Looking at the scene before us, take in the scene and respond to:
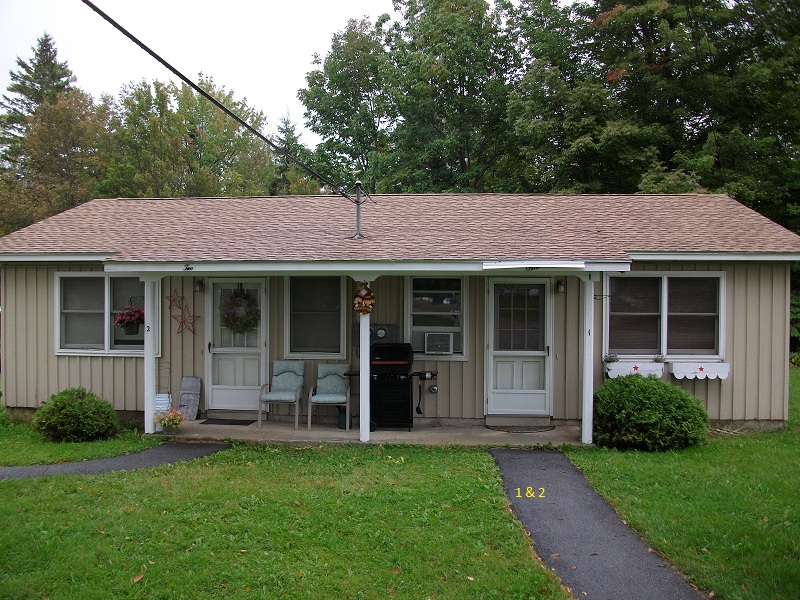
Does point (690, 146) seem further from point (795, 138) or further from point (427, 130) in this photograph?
point (427, 130)

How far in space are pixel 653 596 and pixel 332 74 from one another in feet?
81.5

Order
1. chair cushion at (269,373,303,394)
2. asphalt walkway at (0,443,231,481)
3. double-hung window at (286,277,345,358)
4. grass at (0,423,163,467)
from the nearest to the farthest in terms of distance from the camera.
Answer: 1. asphalt walkway at (0,443,231,481)
2. grass at (0,423,163,467)
3. chair cushion at (269,373,303,394)
4. double-hung window at (286,277,345,358)

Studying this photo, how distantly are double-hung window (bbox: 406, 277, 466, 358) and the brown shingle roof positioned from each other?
756mm

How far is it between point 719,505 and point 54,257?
358 inches

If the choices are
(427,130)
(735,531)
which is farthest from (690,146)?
(735,531)

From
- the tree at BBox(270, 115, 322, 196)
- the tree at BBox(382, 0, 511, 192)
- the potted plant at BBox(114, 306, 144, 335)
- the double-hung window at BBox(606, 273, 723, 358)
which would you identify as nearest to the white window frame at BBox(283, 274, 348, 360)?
the potted plant at BBox(114, 306, 144, 335)

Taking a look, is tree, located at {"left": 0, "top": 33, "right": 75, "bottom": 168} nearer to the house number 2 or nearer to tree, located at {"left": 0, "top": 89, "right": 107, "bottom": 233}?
tree, located at {"left": 0, "top": 89, "right": 107, "bottom": 233}

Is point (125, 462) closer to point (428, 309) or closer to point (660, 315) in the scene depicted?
point (428, 309)

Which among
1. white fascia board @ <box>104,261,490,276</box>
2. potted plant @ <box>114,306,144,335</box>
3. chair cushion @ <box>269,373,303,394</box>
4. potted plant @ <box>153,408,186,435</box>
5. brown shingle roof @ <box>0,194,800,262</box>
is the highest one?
brown shingle roof @ <box>0,194,800,262</box>

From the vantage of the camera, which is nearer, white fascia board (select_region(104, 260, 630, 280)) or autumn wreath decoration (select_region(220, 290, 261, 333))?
white fascia board (select_region(104, 260, 630, 280))

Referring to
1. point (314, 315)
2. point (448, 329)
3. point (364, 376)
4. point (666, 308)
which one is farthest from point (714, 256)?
point (314, 315)

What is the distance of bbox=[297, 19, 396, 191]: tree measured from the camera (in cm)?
2500

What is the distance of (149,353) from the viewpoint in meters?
8.70

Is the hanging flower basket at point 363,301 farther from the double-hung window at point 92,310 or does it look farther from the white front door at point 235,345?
the double-hung window at point 92,310
